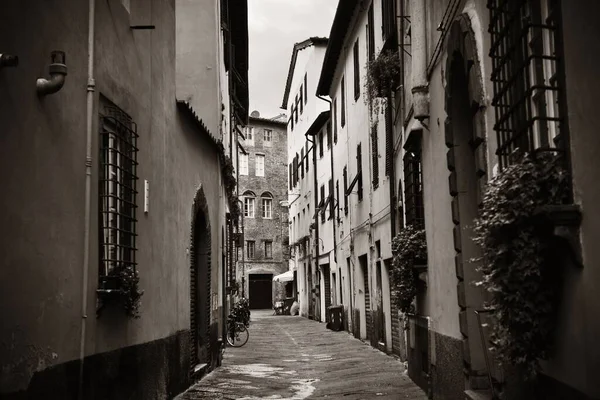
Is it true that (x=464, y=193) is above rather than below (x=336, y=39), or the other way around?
below

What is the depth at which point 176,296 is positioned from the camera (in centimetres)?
1085

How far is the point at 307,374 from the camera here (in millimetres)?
13875

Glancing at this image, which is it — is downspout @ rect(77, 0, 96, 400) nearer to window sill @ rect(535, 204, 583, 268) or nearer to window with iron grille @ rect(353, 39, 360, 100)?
window sill @ rect(535, 204, 583, 268)

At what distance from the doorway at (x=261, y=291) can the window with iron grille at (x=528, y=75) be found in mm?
48885

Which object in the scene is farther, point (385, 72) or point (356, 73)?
point (356, 73)

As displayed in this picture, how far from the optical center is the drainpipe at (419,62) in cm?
945

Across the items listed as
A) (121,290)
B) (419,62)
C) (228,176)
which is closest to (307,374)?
(228,176)

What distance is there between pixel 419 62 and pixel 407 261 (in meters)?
3.03

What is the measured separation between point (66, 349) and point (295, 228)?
38.2 m

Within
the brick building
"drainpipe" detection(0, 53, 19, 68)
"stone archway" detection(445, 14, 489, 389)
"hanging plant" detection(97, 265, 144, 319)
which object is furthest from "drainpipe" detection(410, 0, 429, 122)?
the brick building

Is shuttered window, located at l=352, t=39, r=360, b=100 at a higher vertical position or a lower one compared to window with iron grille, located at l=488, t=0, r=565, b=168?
higher

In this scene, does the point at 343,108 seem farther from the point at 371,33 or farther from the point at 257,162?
the point at 257,162

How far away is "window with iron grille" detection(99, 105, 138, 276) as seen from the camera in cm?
714

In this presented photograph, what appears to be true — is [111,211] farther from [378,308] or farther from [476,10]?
[378,308]
